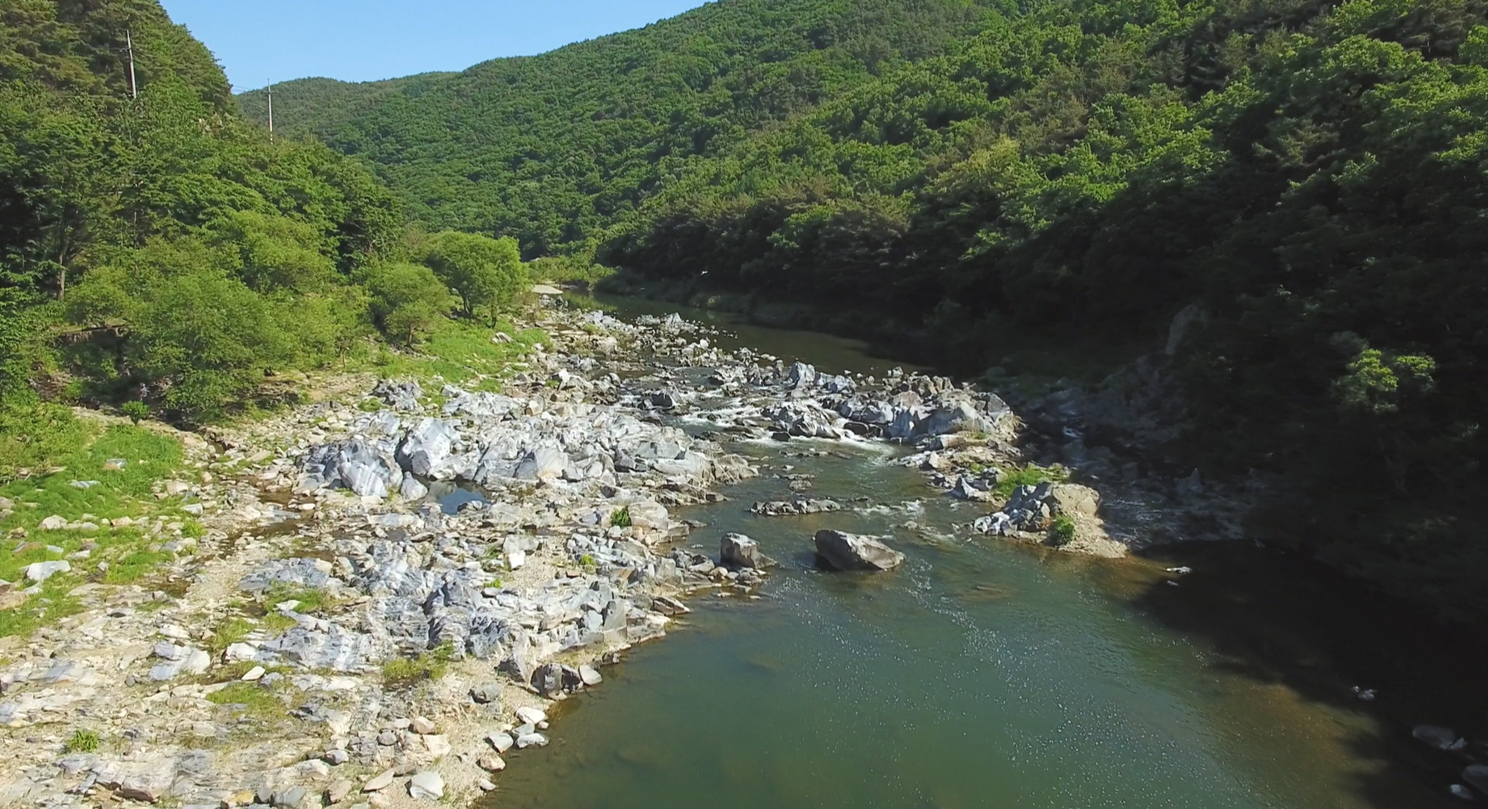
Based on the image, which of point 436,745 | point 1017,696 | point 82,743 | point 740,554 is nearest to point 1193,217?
point 740,554

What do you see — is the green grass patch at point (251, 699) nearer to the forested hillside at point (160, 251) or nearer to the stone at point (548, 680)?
the stone at point (548, 680)

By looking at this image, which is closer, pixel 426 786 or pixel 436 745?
pixel 426 786

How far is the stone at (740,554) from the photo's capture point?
67.8 feet

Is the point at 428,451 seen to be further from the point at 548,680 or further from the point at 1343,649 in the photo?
the point at 1343,649

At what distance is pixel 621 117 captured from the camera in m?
171

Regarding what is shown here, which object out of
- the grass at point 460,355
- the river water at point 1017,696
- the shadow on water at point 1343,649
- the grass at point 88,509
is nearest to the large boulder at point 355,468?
the grass at point 88,509

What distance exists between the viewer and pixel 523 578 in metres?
18.5

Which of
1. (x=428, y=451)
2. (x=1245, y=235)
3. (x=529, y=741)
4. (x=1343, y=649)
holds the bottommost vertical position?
(x=1343, y=649)

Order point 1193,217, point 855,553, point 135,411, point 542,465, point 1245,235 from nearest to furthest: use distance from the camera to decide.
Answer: point 855,553 → point 135,411 → point 542,465 → point 1245,235 → point 1193,217

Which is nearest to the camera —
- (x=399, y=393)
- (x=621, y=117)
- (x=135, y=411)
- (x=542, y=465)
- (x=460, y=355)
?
(x=135, y=411)

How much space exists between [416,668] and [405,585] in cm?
288

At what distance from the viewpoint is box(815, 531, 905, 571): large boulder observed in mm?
20844

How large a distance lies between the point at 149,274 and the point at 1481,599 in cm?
3673

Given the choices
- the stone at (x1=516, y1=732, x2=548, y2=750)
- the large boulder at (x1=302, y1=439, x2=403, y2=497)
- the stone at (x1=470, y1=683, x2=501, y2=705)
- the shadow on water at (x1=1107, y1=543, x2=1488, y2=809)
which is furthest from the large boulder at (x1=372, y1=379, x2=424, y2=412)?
the shadow on water at (x1=1107, y1=543, x2=1488, y2=809)
